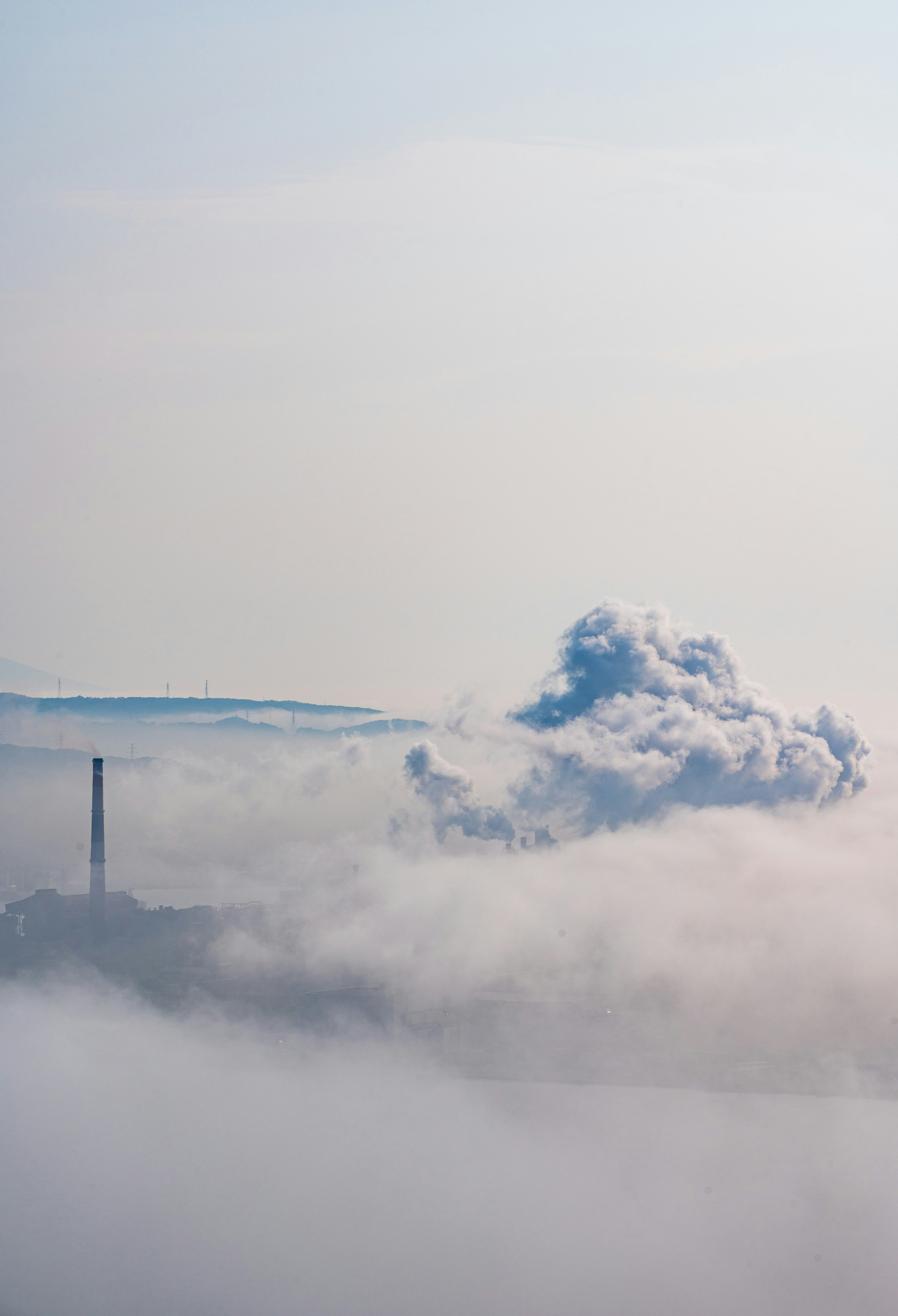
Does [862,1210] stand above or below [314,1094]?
below

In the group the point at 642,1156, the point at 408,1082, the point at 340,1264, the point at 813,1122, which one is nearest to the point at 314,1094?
the point at 408,1082

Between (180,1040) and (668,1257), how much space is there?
6974 centimetres

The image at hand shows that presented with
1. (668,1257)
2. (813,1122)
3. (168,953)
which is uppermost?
(168,953)

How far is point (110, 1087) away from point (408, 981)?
144ft

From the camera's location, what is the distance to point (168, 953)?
461 feet

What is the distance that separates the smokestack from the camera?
113312 mm

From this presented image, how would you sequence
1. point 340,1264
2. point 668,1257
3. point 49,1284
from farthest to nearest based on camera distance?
point 668,1257
point 340,1264
point 49,1284

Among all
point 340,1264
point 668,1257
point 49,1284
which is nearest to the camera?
point 49,1284

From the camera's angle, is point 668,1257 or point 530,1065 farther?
point 530,1065

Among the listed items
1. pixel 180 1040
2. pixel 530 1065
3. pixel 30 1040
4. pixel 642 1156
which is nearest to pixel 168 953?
pixel 180 1040

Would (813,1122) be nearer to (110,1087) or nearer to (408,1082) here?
(408,1082)

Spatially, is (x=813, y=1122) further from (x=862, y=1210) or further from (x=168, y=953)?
(x=168, y=953)

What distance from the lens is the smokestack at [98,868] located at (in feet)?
372

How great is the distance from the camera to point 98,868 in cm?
11744
